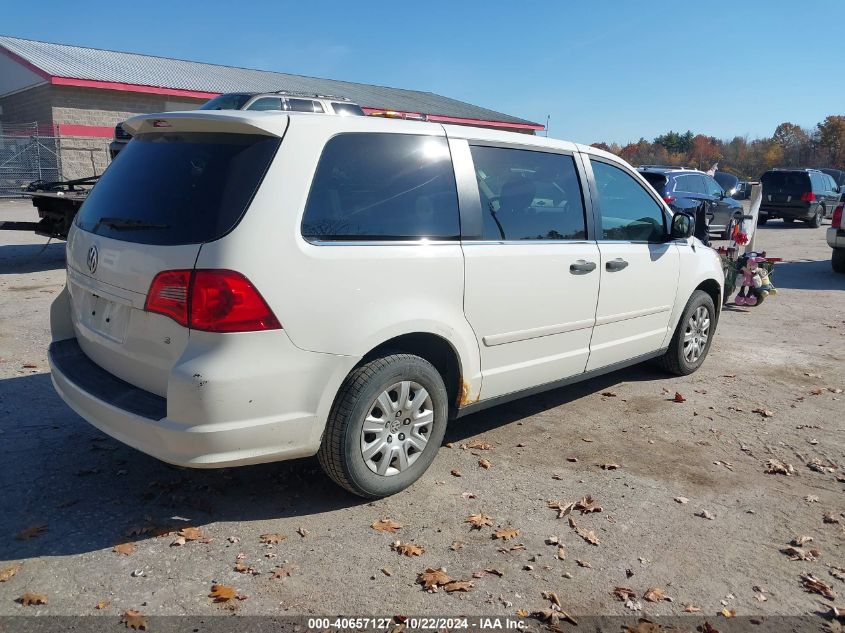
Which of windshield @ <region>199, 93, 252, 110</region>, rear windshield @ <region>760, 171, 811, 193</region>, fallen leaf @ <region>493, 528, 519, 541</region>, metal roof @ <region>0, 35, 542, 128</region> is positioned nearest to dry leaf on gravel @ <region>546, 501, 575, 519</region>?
fallen leaf @ <region>493, 528, 519, 541</region>

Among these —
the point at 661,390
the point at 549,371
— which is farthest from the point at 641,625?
the point at 661,390

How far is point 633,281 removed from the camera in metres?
5.20

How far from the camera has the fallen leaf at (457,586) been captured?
9.97 feet

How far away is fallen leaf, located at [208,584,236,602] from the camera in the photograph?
114 inches

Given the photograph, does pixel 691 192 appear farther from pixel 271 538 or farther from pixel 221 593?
pixel 221 593

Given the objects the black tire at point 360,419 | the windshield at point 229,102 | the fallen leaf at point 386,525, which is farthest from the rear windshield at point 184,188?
the windshield at point 229,102

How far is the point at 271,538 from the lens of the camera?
3.37 metres

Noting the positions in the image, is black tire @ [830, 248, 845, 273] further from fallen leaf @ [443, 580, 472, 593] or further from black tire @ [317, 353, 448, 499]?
fallen leaf @ [443, 580, 472, 593]

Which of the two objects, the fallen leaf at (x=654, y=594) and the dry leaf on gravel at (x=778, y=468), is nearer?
the fallen leaf at (x=654, y=594)

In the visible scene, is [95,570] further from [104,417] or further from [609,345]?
[609,345]

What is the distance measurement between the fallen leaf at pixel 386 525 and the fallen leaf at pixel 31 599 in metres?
1.45

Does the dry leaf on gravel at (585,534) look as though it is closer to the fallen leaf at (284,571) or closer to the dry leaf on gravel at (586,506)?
the dry leaf on gravel at (586,506)

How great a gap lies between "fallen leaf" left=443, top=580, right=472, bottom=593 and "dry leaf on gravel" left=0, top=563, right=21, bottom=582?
6.04 ft

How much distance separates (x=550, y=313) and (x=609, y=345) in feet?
2.82
